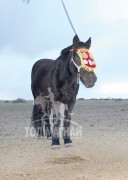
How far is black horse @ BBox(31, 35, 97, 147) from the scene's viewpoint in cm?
1044

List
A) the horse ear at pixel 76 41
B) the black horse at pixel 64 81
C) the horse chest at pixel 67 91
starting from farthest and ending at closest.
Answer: the horse chest at pixel 67 91 < the horse ear at pixel 76 41 < the black horse at pixel 64 81

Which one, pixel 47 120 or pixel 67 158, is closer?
pixel 67 158

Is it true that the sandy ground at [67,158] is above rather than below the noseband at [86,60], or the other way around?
below

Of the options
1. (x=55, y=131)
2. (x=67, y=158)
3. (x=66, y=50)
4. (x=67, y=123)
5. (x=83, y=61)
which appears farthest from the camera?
(x=67, y=123)

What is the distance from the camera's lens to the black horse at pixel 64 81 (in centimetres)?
1044

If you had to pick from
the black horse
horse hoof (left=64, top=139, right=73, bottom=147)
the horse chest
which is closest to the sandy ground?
horse hoof (left=64, top=139, right=73, bottom=147)

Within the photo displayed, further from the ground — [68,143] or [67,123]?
[67,123]

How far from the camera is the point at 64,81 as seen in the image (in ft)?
35.9

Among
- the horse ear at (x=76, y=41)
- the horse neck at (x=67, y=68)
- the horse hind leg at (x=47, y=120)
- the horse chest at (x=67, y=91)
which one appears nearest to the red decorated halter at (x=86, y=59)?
the horse ear at (x=76, y=41)

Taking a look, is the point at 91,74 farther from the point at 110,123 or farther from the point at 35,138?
the point at 110,123

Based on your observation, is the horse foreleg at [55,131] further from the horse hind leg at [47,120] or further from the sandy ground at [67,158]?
the horse hind leg at [47,120]

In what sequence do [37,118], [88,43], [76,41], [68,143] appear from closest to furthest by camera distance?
[76,41]
[88,43]
[68,143]
[37,118]

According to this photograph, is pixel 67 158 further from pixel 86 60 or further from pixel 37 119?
pixel 37 119

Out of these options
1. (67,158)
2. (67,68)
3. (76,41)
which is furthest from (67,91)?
(67,158)
